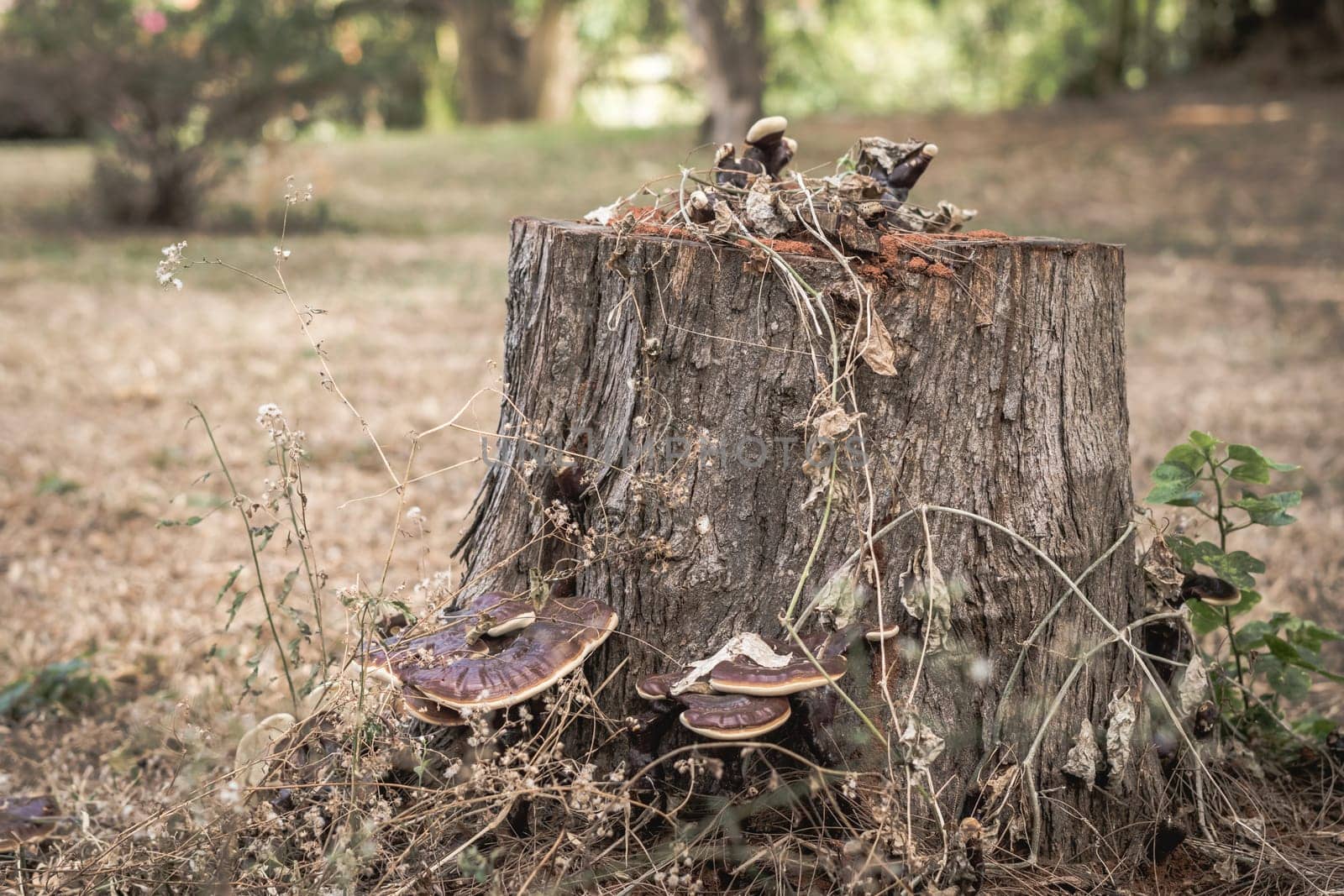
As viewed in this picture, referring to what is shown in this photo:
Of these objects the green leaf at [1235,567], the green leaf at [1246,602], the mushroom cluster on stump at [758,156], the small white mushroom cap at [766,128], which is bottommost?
the green leaf at [1246,602]

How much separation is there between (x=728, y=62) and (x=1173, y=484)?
13441 mm

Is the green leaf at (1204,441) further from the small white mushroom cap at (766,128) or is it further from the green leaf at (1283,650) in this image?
A: the small white mushroom cap at (766,128)

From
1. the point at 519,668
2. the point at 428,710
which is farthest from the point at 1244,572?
the point at 428,710

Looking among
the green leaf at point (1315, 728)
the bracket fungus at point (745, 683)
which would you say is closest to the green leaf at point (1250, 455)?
the green leaf at point (1315, 728)

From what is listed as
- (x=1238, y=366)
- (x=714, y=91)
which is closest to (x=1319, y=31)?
(x=714, y=91)

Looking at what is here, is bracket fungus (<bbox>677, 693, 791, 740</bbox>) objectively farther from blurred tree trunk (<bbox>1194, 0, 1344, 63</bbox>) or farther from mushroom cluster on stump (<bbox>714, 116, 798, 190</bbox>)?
blurred tree trunk (<bbox>1194, 0, 1344, 63</bbox>)

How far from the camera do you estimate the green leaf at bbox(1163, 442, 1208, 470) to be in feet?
7.97

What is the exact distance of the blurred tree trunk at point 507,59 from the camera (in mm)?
24859

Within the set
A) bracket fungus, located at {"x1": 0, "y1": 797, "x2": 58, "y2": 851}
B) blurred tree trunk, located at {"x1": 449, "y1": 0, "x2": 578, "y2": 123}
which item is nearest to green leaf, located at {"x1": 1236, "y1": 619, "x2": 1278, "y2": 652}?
bracket fungus, located at {"x1": 0, "y1": 797, "x2": 58, "y2": 851}

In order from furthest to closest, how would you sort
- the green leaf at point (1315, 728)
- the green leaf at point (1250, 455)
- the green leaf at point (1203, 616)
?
the green leaf at point (1315, 728) < the green leaf at point (1203, 616) < the green leaf at point (1250, 455)

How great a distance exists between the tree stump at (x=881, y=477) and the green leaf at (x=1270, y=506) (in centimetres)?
47

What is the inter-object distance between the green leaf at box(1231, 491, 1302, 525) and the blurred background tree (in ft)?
36.4

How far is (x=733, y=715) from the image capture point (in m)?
1.79

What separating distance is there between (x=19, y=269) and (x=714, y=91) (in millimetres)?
8974
